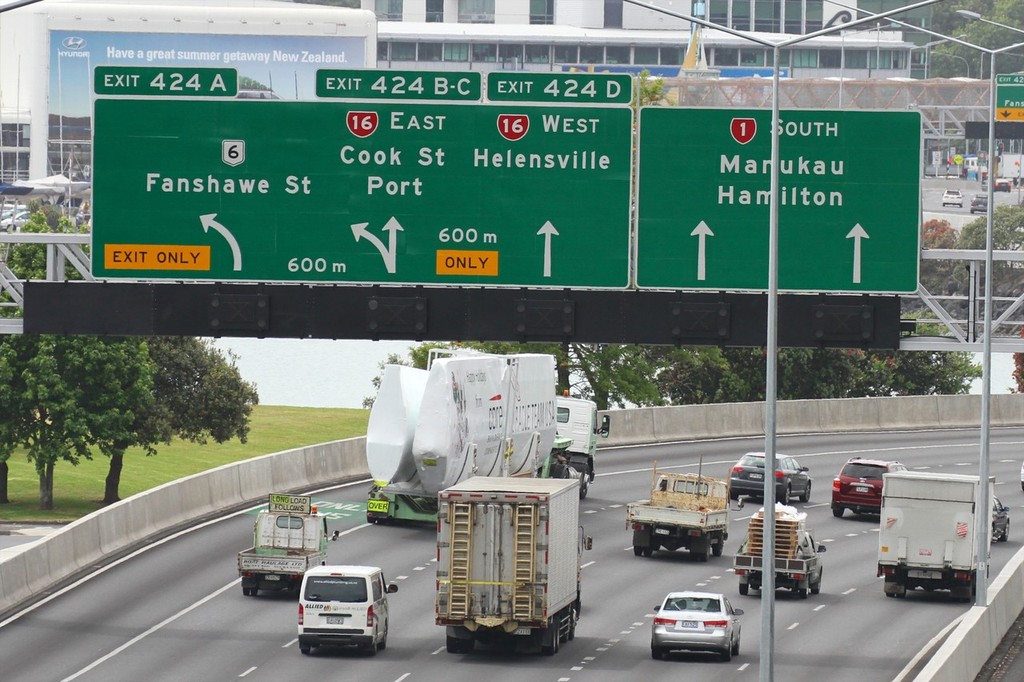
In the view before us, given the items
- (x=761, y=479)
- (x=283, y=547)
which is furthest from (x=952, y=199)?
(x=283, y=547)

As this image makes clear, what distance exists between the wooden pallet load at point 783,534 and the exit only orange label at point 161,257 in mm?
16630

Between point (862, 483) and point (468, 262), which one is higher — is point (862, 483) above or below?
below

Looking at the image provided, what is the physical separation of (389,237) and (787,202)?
22.3 ft

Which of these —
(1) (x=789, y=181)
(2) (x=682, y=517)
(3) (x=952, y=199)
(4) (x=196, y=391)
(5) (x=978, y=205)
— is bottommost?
(2) (x=682, y=517)

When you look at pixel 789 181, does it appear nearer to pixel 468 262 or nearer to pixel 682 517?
pixel 468 262

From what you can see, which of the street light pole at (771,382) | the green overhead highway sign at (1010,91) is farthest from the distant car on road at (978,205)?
the street light pole at (771,382)

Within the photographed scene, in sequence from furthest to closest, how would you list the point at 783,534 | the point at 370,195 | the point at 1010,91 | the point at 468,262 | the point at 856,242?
the point at 1010,91
the point at 783,534
the point at 370,195
the point at 468,262
the point at 856,242

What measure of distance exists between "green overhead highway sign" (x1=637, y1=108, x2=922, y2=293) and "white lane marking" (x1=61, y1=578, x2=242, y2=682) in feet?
43.1

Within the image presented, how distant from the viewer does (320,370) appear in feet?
495

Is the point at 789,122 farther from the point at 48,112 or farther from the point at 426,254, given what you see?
the point at 48,112

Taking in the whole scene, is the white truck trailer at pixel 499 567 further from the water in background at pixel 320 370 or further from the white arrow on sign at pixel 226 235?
the water in background at pixel 320 370

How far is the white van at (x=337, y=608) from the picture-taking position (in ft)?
120

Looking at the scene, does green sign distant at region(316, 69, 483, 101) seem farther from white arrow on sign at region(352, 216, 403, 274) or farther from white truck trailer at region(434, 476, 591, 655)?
white truck trailer at region(434, 476, 591, 655)

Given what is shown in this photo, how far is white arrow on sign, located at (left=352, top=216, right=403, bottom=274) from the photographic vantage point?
3234 centimetres
